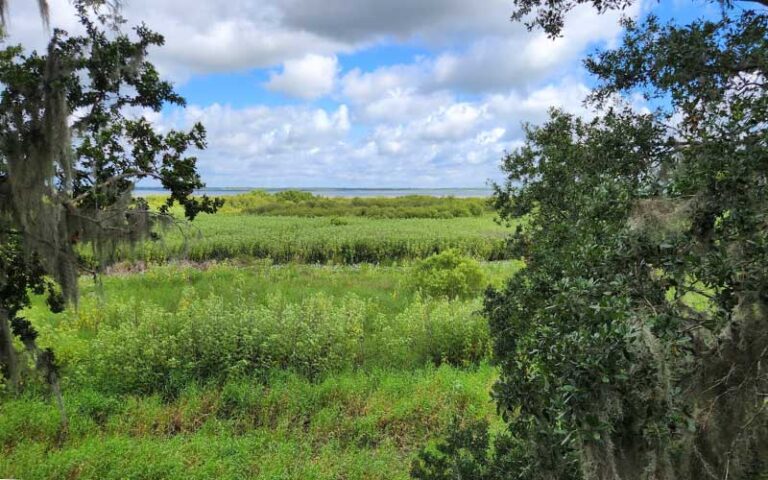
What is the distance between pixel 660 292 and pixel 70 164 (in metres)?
3.99

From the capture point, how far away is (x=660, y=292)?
70.4 inches

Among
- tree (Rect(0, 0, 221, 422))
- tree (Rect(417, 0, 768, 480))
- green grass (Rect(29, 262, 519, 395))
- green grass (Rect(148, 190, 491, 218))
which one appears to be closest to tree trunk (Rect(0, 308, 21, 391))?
tree (Rect(0, 0, 221, 422))

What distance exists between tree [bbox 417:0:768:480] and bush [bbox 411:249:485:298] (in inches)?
390

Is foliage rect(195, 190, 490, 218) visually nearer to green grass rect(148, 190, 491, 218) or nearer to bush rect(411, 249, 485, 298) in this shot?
green grass rect(148, 190, 491, 218)

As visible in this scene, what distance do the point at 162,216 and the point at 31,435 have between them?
3661mm

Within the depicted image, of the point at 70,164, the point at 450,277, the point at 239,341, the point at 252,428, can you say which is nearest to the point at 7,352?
the point at 70,164

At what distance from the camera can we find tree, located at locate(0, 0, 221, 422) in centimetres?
362

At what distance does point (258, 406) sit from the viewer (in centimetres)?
689

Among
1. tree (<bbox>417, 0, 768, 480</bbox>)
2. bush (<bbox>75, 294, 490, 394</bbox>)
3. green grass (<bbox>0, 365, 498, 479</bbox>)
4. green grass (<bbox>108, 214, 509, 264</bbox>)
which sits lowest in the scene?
green grass (<bbox>0, 365, 498, 479</bbox>)

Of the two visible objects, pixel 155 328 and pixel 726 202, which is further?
pixel 155 328

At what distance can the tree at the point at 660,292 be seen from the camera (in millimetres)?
1571

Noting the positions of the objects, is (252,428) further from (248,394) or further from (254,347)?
(254,347)

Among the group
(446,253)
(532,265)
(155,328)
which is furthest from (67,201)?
(446,253)

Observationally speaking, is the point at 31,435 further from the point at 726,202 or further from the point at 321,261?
the point at 321,261
